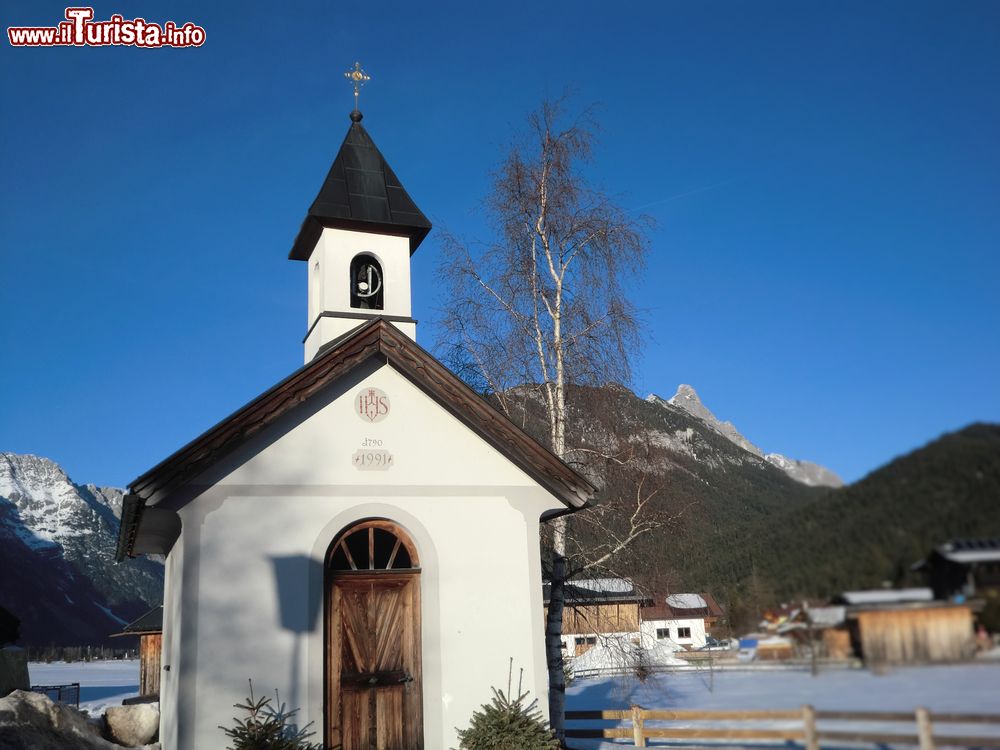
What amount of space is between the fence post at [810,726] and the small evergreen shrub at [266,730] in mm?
7101

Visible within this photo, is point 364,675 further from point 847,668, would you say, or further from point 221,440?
point 847,668

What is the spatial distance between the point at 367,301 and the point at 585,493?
5539 mm

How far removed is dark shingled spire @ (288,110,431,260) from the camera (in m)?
15.3

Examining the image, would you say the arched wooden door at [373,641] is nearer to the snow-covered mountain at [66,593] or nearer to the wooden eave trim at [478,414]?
the wooden eave trim at [478,414]

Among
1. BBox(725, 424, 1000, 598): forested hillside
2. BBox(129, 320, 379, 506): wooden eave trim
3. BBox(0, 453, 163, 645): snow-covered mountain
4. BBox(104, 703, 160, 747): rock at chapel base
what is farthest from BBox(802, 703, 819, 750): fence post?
BBox(0, 453, 163, 645): snow-covered mountain

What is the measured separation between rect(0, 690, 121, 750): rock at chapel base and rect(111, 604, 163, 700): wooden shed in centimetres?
1378

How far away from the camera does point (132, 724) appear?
15586mm

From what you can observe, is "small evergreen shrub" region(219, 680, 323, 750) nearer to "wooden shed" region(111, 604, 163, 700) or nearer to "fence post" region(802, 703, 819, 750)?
"fence post" region(802, 703, 819, 750)

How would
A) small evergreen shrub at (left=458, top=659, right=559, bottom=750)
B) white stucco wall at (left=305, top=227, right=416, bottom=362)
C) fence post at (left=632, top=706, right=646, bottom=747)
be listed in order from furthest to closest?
white stucco wall at (left=305, top=227, right=416, bottom=362) → fence post at (left=632, top=706, right=646, bottom=747) → small evergreen shrub at (left=458, top=659, right=559, bottom=750)

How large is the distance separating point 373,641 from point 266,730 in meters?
1.70

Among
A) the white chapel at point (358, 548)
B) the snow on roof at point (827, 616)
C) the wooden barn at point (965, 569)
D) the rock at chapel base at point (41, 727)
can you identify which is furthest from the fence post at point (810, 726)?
the rock at chapel base at point (41, 727)

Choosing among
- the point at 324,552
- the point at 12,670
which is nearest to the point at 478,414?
the point at 324,552

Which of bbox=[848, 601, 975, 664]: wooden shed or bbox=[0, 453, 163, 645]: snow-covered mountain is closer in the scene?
bbox=[848, 601, 975, 664]: wooden shed

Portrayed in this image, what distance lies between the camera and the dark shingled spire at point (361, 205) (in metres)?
15.3
